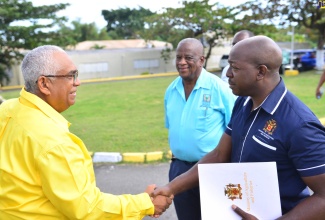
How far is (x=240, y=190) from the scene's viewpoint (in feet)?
6.03

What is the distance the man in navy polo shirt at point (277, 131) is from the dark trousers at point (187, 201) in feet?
3.82

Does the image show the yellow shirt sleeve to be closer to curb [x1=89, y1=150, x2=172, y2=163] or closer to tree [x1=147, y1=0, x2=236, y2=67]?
curb [x1=89, y1=150, x2=172, y2=163]

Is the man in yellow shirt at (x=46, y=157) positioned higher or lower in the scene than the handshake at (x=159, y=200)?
higher

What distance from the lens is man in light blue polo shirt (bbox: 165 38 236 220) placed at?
127 inches

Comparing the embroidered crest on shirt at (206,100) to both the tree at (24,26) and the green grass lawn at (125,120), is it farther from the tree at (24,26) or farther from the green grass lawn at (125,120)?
the tree at (24,26)

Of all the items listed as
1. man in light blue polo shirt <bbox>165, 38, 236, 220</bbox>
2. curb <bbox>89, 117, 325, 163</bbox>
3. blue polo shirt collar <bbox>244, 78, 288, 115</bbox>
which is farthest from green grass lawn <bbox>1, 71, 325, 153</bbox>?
blue polo shirt collar <bbox>244, 78, 288, 115</bbox>

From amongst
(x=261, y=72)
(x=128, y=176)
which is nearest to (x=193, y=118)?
(x=261, y=72)

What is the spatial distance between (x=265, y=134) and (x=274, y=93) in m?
0.22

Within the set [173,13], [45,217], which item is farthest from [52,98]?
[173,13]

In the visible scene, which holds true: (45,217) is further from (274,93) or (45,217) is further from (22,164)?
(274,93)

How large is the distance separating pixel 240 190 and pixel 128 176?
3978mm

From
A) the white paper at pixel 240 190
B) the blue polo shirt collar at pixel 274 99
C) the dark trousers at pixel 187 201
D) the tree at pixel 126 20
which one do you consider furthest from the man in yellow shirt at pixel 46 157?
the tree at pixel 126 20

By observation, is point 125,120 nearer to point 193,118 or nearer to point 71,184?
point 193,118

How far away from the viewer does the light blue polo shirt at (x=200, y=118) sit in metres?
3.23
